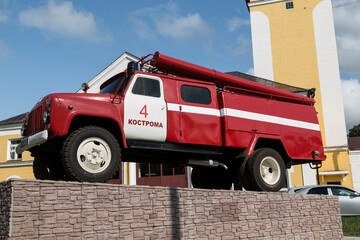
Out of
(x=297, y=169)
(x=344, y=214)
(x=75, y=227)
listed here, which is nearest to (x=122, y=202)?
(x=75, y=227)

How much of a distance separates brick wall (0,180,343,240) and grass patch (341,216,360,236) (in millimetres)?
2429

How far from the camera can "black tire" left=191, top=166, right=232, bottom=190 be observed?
33.3 feet

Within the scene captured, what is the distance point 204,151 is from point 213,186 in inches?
97.3

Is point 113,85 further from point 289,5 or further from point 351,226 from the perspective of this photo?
point 289,5

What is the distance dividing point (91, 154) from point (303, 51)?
2566 centimetres

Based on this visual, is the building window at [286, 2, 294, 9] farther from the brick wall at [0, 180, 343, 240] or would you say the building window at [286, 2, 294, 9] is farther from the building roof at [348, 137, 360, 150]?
the brick wall at [0, 180, 343, 240]

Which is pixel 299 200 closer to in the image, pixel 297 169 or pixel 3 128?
pixel 297 169

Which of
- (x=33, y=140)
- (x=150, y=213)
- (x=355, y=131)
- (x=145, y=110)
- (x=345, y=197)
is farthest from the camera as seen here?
(x=355, y=131)

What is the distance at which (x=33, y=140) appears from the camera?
681 centimetres

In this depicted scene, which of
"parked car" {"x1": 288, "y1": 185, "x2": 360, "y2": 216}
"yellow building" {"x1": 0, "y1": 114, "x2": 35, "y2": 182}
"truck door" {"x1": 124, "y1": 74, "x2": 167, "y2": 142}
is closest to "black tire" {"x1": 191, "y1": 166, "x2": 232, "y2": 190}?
"truck door" {"x1": 124, "y1": 74, "x2": 167, "y2": 142}

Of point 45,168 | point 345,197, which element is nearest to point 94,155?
point 45,168

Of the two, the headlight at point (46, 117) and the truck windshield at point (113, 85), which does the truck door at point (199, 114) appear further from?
the headlight at point (46, 117)

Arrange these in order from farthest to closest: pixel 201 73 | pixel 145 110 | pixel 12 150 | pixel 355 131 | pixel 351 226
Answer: pixel 355 131 → pixel 12 150 → pixel 351 226 → pixel 201 73 → pixel 145 110

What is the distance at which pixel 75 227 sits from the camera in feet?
19.1
